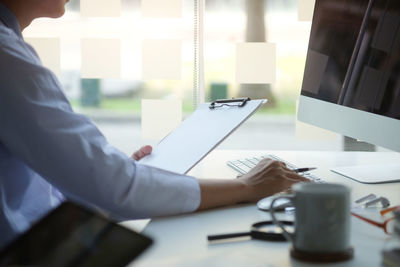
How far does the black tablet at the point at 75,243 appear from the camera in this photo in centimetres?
72

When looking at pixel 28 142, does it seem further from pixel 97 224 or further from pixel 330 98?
pixel 330 98

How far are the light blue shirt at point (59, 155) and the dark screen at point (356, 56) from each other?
0.54 m

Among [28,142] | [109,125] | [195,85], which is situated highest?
[28,142]

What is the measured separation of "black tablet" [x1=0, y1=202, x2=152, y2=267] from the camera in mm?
718

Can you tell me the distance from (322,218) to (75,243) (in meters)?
0.34

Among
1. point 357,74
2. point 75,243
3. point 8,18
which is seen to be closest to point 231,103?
point 357,74

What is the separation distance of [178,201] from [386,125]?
21.1 inches

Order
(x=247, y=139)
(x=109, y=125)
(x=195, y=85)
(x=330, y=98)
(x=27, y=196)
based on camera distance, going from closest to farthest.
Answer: (x=27, y=196)
(x=330, y=98)
(x=195, y=85)
(x=247, y=139)
(x=109, y=125)

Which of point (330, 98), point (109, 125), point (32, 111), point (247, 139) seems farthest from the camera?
point (109, 125)

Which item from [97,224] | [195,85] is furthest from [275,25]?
[97,224]

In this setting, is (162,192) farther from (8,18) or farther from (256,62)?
(256,62)

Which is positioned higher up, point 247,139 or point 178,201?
point 178,201

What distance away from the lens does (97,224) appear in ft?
2.48

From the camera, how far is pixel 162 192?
106 centimetres
